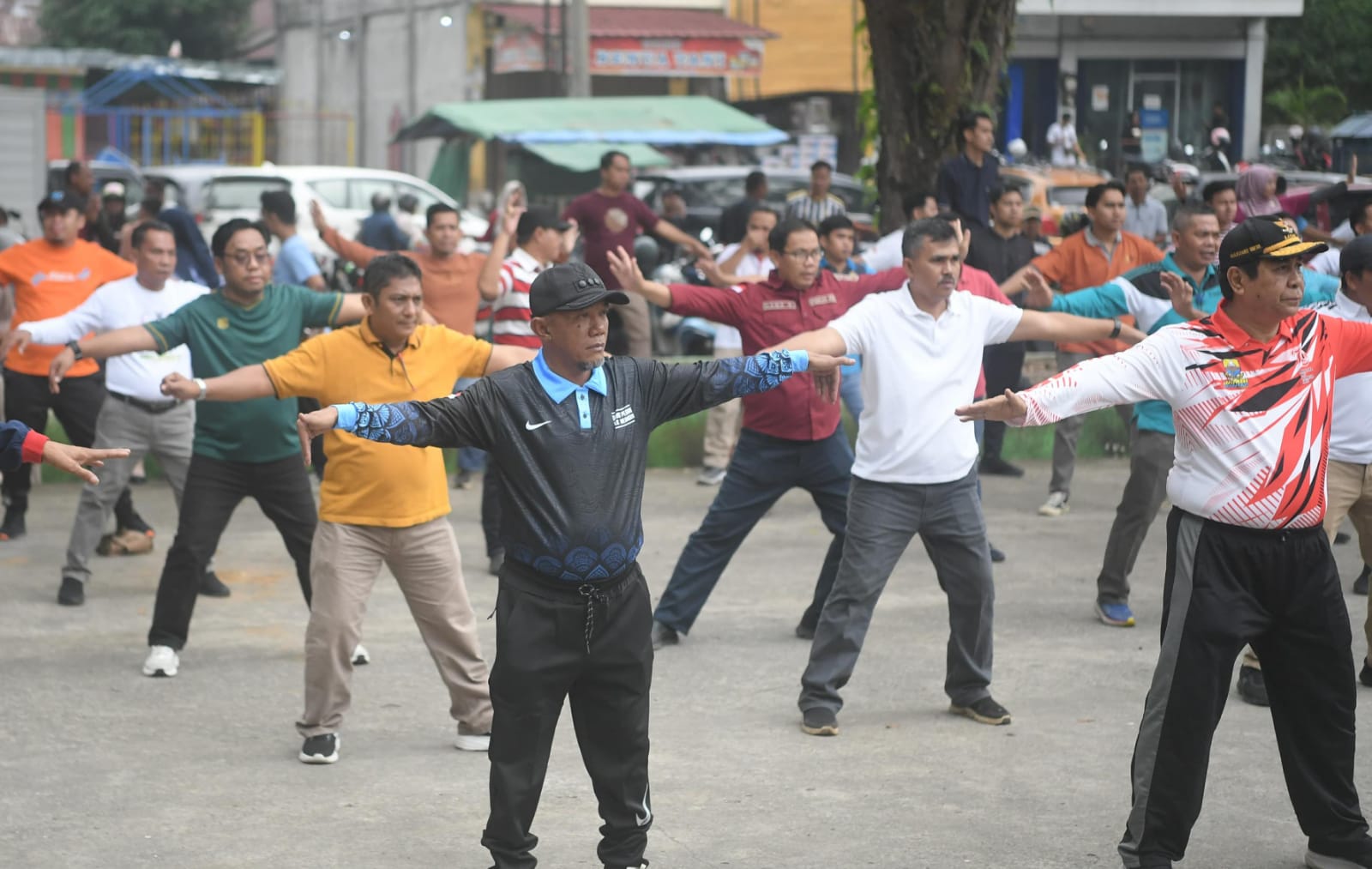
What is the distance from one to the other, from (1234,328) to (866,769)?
83.5 inches

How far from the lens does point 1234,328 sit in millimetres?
4945

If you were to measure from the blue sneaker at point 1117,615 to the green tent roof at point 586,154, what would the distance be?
17.8 metres

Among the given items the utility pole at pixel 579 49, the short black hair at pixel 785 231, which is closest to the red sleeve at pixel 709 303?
the short black hair at pixel 785 231

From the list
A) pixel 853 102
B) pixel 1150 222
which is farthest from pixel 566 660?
pixel 853 102

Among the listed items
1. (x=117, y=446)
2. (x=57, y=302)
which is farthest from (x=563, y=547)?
(x=57, y=302)

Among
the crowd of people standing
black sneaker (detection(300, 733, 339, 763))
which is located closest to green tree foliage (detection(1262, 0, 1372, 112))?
the crowd of people standing

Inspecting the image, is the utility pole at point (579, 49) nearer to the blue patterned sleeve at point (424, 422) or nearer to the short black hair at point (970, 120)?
the short black hair at point (970, 120)

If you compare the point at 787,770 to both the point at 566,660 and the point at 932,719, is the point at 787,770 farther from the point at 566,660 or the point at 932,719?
the point at 566,660

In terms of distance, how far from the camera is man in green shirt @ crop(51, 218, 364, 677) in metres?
7.29

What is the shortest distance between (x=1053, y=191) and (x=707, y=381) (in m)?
19.0

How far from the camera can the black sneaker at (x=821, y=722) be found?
21.4 feet

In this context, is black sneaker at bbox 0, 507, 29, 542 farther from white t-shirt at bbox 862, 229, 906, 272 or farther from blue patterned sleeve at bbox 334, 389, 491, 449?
blue patterned sleeve at bbox 334, 389, 491, 449

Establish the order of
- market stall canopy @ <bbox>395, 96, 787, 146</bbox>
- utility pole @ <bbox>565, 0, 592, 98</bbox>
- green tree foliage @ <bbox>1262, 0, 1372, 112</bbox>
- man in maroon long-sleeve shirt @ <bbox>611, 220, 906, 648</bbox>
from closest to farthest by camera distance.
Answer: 1. man in maroon long-sleeve shirt @ <bbox>611, 220, 906, 648</bbox>
2. market stall canopy @ <bbox>395, 96, 787, 146</bbox>
3. utility pole @ <bbox>565, 0, 592, 98</bbox>
4. green tree foliage @ <bbox>1262, 0, 1372, 112</bbox>

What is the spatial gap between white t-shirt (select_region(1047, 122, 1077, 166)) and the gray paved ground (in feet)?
77.4
